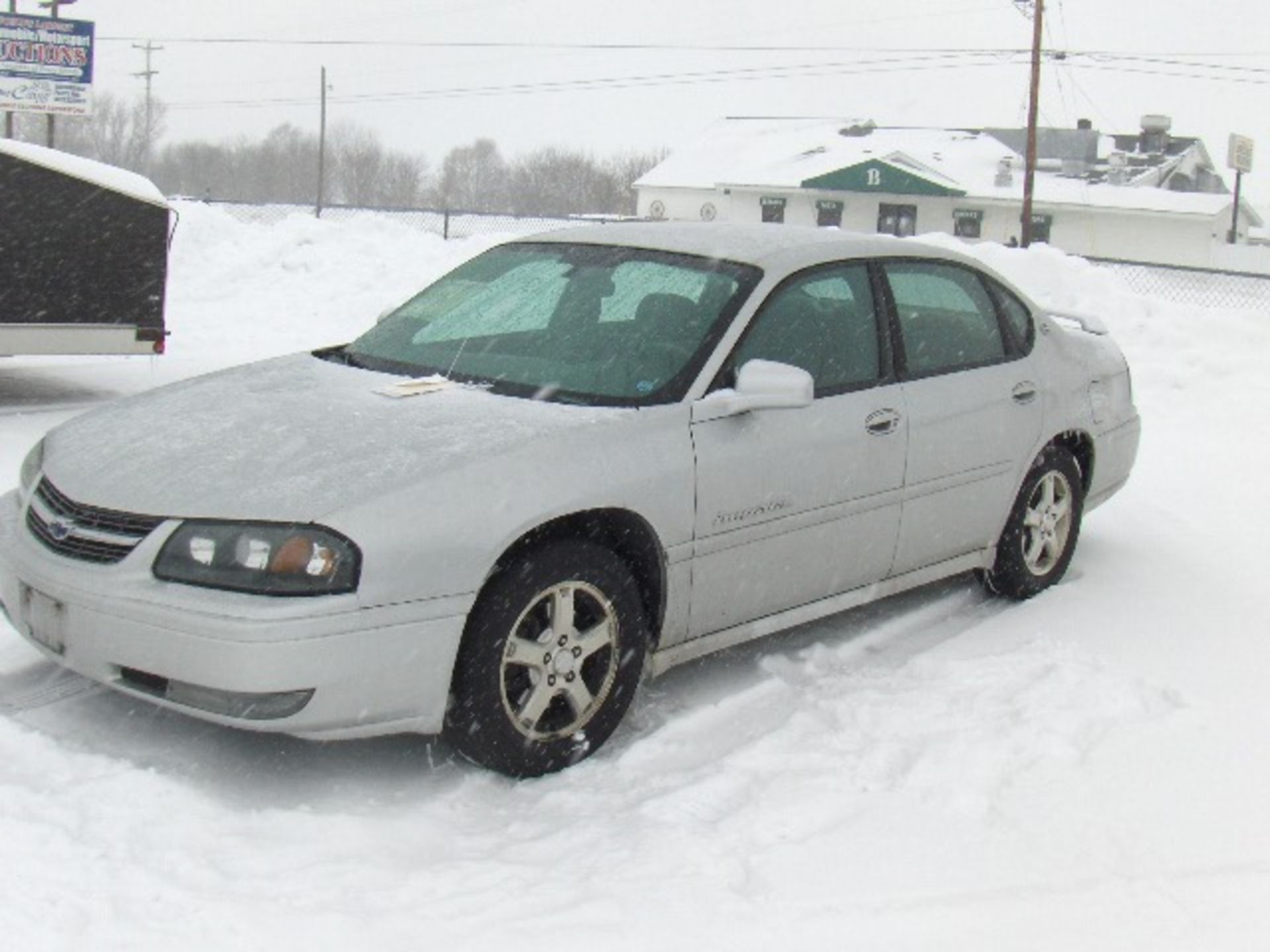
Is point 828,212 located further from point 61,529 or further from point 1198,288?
point 61,529

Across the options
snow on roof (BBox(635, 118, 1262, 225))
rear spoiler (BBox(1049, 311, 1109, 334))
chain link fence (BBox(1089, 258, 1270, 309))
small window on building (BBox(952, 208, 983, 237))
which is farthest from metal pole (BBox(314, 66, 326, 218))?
rear spoiler (BBox(1049, 311, 1109, 334))

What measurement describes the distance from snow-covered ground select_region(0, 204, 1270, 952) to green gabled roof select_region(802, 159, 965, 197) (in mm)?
44918

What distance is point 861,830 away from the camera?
3.82 metres

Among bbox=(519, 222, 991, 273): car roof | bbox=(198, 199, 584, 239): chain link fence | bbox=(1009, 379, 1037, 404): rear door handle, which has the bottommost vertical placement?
bbox=(1009, 379, 1037, 404): rear door handle

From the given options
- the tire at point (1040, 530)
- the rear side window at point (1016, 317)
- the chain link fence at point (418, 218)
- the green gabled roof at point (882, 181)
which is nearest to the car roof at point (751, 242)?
the rear side window at point (1016, 317)

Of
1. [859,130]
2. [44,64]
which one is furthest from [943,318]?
[859,130]

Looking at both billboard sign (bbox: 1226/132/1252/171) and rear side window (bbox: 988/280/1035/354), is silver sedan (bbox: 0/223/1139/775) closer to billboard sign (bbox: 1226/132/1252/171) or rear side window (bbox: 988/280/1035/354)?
rear side window (bbox: 988/280/1035/354)

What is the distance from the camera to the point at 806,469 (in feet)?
15.6

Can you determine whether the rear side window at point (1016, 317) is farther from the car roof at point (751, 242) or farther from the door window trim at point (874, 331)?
the door window trim at point (874, 331)

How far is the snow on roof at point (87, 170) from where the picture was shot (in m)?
9.12

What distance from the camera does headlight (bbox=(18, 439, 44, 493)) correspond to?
14.3 ft

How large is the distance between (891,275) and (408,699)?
2.60 m

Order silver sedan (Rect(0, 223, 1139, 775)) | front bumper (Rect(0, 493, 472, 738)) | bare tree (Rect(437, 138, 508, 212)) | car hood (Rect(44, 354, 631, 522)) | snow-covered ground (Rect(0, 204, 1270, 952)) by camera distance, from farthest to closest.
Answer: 1. bare tree (Rect(437, 138, 508, 212))
2. car hood (Rect(44, 354, 631, 522))
3. silver sedan (Rect(0, 223, 1139, 775))
4. front bumper (Rect(0, 493, 472, 738))
5. snow-covered ground (Rect(0, 204, 1270, 952))

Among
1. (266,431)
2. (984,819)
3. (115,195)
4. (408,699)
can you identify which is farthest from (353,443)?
(115,195)
